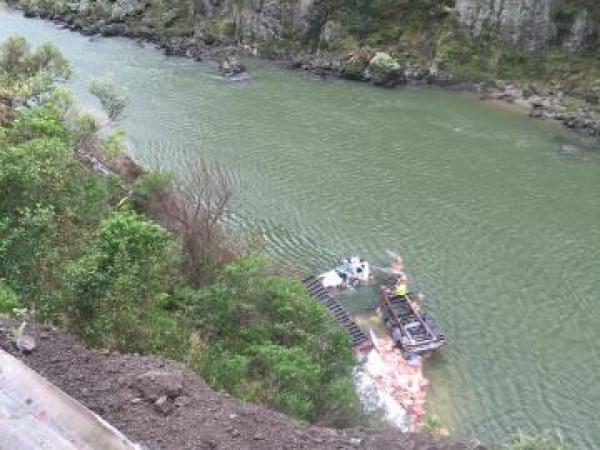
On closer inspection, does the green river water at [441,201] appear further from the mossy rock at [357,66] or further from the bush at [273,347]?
the bush at [273,347]

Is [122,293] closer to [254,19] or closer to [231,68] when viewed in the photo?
[231,68]

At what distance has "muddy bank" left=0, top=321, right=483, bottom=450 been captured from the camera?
13.2 metres

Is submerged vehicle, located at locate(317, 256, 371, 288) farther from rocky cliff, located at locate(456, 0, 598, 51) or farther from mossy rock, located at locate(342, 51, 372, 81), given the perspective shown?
rocky cliff, located at locate(456, 0, 598, 51)

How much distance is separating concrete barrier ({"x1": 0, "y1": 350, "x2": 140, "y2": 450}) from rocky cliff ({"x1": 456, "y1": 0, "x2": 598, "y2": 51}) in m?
57.9

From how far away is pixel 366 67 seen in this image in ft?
204

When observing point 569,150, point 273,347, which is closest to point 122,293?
point 273,347

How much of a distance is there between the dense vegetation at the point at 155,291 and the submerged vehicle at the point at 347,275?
526cm

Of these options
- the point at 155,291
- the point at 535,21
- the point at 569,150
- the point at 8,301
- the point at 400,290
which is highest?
the point at 8,301

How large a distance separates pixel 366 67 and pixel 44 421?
177ft

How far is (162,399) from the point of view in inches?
547

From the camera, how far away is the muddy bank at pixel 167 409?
13180 millimetres

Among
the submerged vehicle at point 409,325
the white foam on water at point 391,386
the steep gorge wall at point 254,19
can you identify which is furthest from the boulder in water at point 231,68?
the white foam on water at point 391,386

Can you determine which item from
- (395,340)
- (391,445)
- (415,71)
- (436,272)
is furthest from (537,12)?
(391,445)

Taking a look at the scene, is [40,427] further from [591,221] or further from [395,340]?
[591,221]
